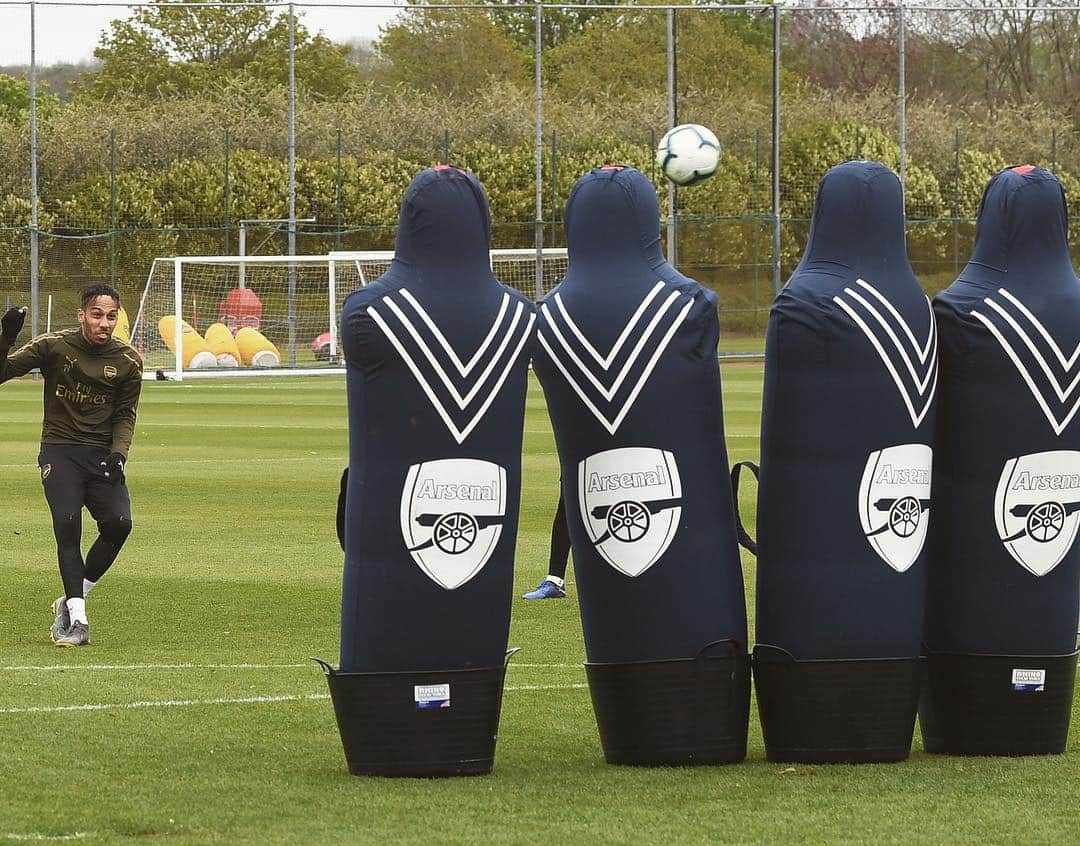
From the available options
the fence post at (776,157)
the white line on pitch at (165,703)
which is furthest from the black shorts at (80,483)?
the fence post at (776,157)

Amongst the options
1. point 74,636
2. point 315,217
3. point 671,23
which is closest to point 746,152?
point 671,23

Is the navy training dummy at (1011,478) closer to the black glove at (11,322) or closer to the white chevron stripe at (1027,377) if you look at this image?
the white chevron stripe at (1027,377)

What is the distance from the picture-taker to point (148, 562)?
13.2 m

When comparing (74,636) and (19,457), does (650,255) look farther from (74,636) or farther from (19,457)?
(19,457)

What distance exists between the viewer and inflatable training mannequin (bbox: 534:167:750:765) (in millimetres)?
6711

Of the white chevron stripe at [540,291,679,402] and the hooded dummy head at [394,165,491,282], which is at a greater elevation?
the hooded dummy head at [394,165,491,282]

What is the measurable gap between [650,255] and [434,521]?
1.24 meters

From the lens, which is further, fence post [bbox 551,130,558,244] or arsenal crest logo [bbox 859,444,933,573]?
fence post [bbox 551,130,558,244]

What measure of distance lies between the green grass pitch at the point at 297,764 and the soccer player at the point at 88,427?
1.80 ft

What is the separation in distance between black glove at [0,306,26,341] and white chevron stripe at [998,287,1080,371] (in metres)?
4.39

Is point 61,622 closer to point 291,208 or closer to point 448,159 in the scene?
point 291,208

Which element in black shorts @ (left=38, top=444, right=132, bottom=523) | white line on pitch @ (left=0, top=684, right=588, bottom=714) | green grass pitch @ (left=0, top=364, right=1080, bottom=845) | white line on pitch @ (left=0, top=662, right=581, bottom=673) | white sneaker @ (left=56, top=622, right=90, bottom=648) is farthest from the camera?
black shorts @ (left=38, top=444, right=132, bottom=523)

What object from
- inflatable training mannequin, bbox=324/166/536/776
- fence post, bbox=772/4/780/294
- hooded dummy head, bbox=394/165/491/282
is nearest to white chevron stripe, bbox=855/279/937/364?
inflatable training mannequin, bbox=324/166/536/776

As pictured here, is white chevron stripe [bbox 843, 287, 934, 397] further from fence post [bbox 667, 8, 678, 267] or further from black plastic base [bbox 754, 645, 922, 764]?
fence post [bbox 667, 8, 678, 267]
